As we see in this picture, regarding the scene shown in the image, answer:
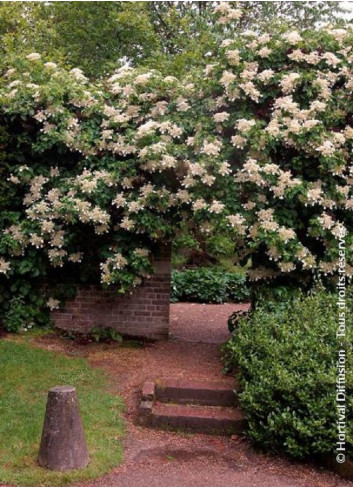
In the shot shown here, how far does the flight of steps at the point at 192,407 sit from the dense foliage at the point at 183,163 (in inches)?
69.8

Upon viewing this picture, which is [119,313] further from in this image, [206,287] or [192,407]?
[206,287]

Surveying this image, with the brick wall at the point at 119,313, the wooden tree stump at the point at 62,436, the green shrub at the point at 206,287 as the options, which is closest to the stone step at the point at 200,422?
the wooden tree stump at the point at 62,436

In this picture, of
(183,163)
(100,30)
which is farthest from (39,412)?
(100,30)

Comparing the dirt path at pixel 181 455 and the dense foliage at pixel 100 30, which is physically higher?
the dense foliage at pixel 100 30

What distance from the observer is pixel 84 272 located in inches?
320

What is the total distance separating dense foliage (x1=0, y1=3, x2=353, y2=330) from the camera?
270 inches

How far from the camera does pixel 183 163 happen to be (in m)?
7.26

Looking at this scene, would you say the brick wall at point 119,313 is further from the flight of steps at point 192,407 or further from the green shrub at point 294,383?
the green shrub at point 294,383

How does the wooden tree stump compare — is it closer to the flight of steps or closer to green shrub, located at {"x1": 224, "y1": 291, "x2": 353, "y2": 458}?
the flight of steps

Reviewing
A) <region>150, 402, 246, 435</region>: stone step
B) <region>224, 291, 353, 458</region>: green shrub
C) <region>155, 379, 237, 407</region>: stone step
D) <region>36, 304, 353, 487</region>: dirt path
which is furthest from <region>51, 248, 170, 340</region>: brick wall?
<region>150, 402, 246, 435</region>: stone step

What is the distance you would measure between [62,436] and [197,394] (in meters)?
1.77

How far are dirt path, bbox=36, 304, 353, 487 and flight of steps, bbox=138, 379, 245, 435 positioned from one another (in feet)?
0.32

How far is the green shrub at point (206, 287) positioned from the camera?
530 inches

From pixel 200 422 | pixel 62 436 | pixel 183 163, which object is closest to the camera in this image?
pixel 62 436
